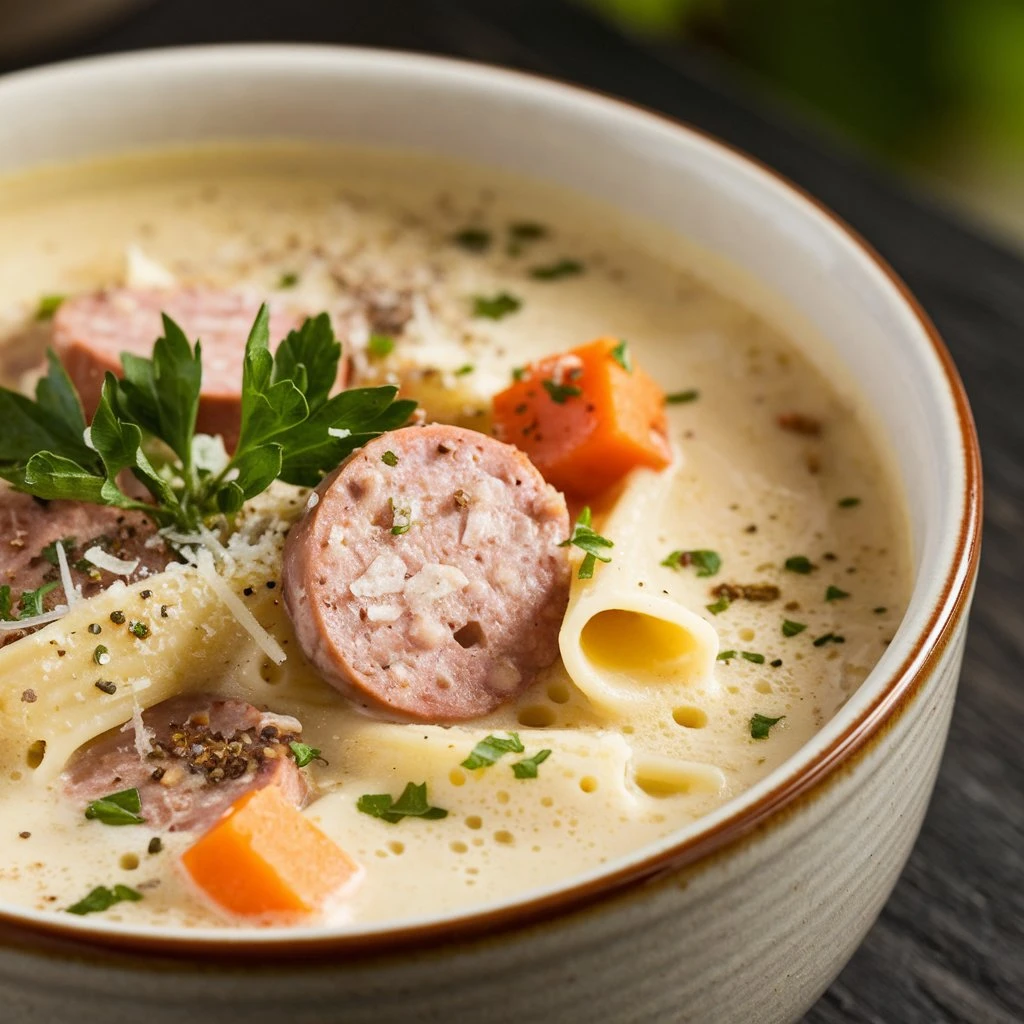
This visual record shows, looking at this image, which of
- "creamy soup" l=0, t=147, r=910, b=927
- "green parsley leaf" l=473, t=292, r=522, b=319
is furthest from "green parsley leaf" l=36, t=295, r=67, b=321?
"green parsley leaf" l=473, t=292, r=522, b=319

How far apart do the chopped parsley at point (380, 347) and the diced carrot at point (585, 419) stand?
0.32 meters

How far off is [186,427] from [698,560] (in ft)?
3.04

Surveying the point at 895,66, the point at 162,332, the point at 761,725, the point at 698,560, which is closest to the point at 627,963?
the point at 761,725

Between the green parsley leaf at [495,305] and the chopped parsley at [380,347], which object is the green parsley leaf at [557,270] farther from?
the chopped parsley at [380,347]

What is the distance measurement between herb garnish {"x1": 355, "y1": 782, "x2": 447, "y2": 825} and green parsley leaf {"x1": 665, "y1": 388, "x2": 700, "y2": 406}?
1157 millimetres

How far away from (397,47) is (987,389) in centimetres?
218

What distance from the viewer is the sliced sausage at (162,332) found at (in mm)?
2878

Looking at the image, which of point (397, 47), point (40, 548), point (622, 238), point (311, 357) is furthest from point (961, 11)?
point (40, 548)

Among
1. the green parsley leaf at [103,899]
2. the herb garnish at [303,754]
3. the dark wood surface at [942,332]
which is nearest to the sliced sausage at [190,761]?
the herb garnish at [303,754]

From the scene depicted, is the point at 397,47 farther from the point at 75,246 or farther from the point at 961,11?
the point at 961,11

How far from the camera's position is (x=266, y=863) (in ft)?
6.68

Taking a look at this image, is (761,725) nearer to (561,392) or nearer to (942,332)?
(561,392)

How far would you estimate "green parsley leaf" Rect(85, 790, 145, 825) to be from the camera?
2.20 m

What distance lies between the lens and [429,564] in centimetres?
241
